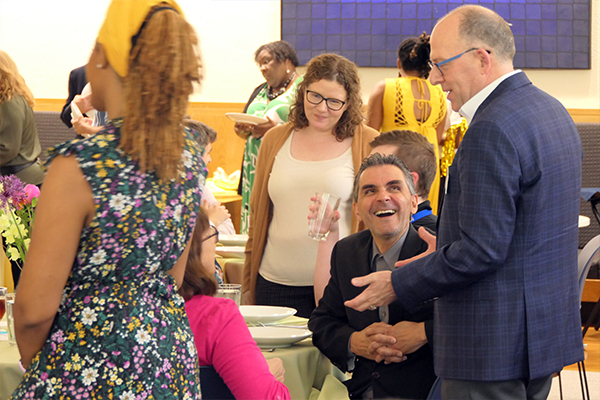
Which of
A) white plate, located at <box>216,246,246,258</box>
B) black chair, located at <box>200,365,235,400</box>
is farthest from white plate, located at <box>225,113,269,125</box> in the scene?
black chair, located at <box>200,365,235,400</box>

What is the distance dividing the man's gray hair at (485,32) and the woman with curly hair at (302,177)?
1.00m

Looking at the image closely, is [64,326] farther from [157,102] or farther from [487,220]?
[487,220]

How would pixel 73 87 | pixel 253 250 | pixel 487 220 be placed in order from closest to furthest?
pixel 487 220
pixel 253 250
pixel 73 87

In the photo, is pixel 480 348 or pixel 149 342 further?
pixel 480 348

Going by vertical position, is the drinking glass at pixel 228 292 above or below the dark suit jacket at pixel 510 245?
below

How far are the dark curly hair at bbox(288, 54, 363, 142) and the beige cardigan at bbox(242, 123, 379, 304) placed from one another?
52mm

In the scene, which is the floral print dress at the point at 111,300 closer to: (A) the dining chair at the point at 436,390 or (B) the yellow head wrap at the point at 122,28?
(B) the yellow head wrap at the point at 122,28

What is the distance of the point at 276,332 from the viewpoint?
191cm

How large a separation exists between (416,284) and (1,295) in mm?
1115

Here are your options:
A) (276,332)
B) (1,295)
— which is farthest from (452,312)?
(1,295)

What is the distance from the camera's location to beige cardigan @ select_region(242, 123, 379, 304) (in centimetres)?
262

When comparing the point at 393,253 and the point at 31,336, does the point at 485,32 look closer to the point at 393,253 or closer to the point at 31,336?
the point at 393,253

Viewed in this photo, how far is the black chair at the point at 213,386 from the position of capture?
1.47 meters

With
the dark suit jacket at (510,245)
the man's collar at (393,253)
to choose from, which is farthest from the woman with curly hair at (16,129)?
the dark suit jacket at (510,245)
